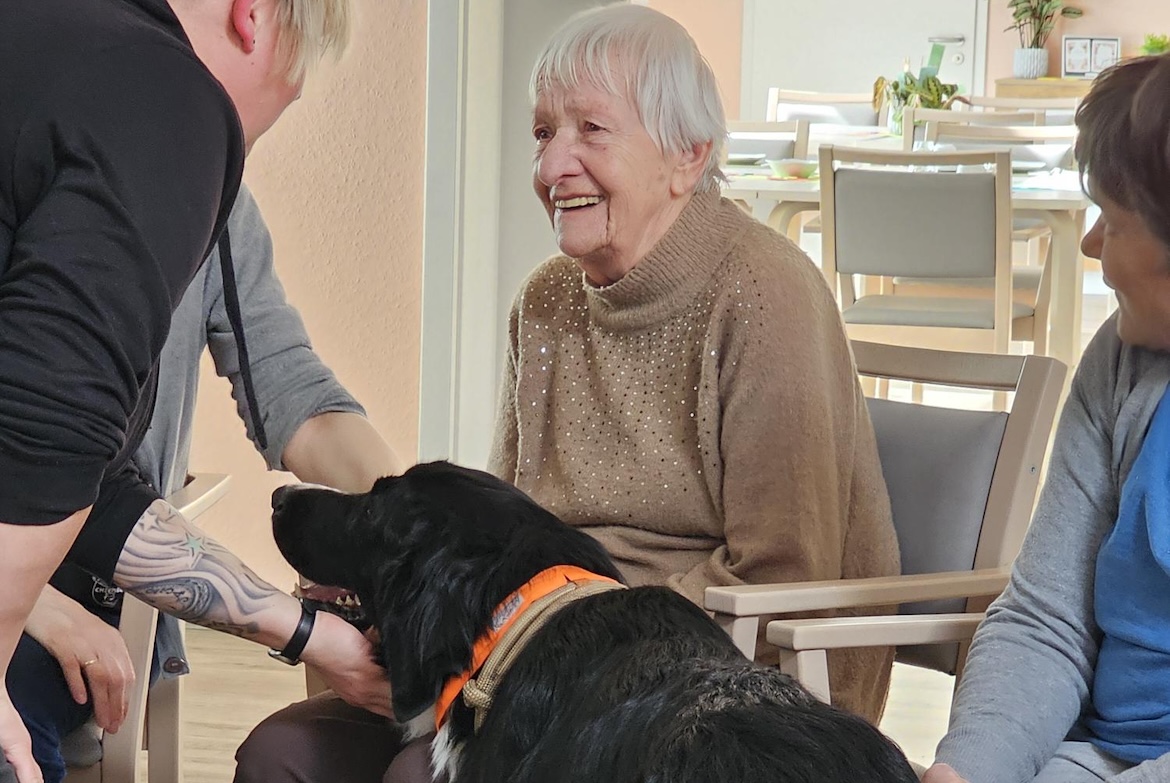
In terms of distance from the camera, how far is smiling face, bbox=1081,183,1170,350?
4.17 feet

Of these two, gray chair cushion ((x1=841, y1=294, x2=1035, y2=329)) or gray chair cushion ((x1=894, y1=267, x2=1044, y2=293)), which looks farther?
gray chair cushion ((x1=894, y1=267, x2=1044, y2=293))

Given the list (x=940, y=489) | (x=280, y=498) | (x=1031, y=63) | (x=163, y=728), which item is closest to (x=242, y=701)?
(x=163, y=728)

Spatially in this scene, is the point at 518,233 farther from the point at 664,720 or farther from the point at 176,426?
the point at 664,720

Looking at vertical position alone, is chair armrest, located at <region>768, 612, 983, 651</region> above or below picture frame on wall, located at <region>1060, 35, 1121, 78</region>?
below

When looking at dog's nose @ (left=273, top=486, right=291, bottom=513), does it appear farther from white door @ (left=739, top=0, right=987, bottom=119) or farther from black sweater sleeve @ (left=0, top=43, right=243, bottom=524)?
white door @ (left=739, top=0, right=987, bottom=119)

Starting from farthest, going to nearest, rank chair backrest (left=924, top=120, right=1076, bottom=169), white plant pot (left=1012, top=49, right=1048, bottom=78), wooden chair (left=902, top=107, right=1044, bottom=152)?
1. white plant pot (left=1012, top=49, right=1048, bottom=78)
2. wooden chair (left=902, top=107, right=1044, bottom=152)
3. chair backrest (left=924, top=120, right=1076, bottom=169)

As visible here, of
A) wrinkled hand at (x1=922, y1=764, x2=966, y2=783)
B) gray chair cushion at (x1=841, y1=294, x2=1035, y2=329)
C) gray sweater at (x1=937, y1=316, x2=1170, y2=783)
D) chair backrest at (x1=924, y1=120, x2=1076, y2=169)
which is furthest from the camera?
chair backrest at (x1=924, y1=120, x2=1076, y2=169)

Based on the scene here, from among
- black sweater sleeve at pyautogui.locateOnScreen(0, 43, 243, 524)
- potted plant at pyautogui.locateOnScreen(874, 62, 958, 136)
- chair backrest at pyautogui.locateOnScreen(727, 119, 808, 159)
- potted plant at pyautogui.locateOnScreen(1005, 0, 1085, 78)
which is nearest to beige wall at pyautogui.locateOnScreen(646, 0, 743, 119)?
potted plant at pyautogui.locateOnScreen(1005, 0, 1085, 78)

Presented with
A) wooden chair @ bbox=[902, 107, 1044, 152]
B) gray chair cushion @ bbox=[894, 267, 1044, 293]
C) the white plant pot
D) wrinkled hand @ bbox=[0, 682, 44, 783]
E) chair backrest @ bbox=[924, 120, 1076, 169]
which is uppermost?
the white plant pot

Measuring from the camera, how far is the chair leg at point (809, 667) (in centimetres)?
150

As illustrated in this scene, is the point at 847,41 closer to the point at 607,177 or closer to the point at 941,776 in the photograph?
the point at 607,177

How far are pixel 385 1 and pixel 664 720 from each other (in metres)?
2.26

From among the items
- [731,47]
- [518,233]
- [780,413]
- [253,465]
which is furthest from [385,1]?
[731,47]

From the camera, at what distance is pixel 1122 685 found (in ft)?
4.40
